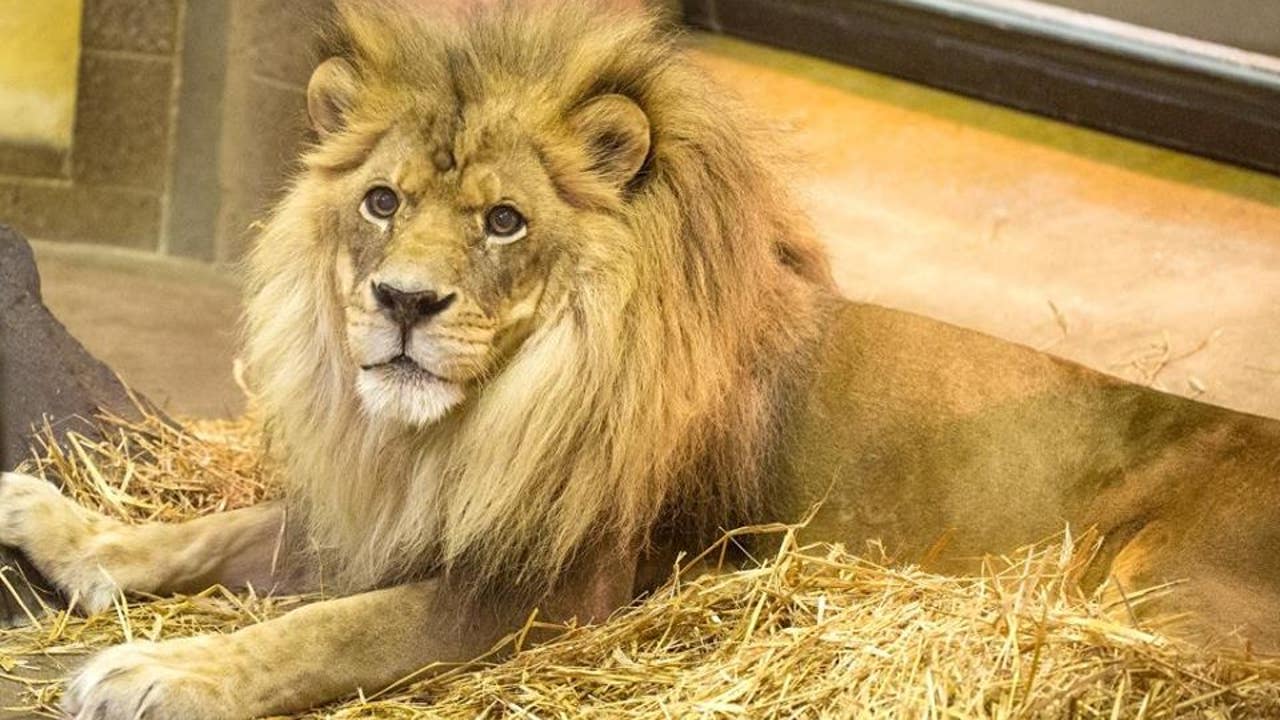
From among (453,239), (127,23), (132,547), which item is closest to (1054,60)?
(453,239)

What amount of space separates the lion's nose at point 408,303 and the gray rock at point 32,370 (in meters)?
1.34

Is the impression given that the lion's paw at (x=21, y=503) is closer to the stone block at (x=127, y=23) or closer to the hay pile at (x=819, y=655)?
the hay pile at (x=819, y=655)

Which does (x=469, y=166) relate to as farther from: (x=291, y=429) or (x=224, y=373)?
(x=224, y=373)

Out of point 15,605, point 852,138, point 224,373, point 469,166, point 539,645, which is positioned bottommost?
point 224,373

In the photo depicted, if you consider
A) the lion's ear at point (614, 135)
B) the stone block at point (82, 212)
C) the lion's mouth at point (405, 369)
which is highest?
the lion's ear at point (614, 135)

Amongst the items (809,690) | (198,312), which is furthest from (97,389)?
(809,690)

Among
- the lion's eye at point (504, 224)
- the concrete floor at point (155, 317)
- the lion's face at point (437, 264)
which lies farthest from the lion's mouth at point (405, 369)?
the concrete floor at point (155, 317)

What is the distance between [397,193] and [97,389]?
1.58 m

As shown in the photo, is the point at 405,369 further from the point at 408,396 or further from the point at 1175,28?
the point at 1175,28

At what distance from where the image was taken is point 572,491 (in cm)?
340

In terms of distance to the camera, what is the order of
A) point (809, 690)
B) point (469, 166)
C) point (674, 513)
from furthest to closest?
point (674, 513) < point (469, 166) < point (809, 690)

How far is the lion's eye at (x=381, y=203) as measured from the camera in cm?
331

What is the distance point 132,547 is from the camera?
377 cm

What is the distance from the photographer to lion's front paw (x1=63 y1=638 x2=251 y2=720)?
121 inches
